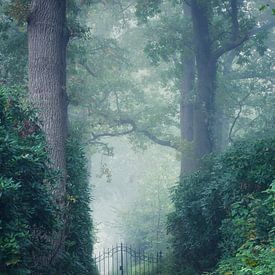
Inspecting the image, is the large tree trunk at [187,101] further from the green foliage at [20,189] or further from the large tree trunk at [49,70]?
the green foliage at [20,189]

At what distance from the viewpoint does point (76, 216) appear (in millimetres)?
11984

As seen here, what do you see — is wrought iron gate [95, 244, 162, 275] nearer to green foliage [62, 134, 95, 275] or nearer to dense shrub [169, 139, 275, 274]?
dense shrub [169, 139, 275, 274]

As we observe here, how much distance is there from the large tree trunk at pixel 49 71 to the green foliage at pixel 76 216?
0.54 metres

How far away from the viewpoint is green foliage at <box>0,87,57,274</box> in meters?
7.60

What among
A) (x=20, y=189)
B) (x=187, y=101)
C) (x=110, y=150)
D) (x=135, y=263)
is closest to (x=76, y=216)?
(x=20, y=189)

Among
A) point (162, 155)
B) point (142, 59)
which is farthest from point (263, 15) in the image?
point (162, 155)

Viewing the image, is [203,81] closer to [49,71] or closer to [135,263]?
[135,263]

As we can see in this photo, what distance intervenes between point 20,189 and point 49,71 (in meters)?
4.47

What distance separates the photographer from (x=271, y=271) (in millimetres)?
7051

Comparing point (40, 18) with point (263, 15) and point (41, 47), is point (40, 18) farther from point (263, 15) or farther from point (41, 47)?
point (263, 15)

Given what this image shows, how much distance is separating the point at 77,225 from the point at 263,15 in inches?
808

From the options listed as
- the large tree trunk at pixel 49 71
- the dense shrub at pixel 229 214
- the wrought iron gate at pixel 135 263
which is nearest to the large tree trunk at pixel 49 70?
the large tree trunk at pixel 49 71

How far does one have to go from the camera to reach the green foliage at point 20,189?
7.60 m

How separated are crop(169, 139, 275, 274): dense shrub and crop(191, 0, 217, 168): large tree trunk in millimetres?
4320
